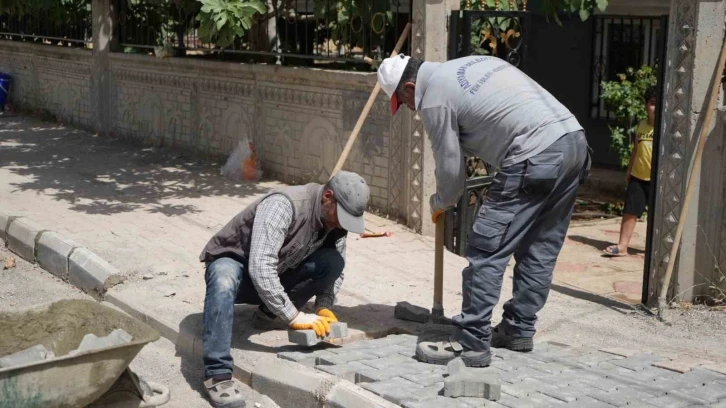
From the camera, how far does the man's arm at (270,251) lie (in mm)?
5035

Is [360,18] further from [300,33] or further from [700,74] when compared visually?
[700,74]

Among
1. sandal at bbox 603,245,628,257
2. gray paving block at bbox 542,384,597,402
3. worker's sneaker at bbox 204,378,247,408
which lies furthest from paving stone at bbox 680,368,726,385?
sandal at bbox 603,245,628,257

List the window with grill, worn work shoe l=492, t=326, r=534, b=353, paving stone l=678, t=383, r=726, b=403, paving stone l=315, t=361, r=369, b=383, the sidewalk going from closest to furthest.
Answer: paving stone l=678, t=383, r=726, b=403 → paving stone l=315, t=361, r=369, b=383 → worn work shoe l=492, t=326, r=534, b=353 → the sidewalk → the window with grill

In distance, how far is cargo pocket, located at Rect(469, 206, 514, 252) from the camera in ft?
16.5

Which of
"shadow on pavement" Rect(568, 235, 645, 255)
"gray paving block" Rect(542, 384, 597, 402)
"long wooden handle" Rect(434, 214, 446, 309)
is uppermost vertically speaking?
"long wooden handle" Rect(434, 214, 446, 309)

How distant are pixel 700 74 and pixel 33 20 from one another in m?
12.2

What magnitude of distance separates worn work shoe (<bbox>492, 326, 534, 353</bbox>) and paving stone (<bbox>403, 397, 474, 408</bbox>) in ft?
3.40

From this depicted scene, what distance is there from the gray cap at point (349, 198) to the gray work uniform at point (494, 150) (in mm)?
440

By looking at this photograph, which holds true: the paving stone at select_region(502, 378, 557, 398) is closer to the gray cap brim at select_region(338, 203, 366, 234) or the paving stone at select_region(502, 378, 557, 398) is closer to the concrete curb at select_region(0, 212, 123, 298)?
the gray cap brim at select_region(338, 203, 366, 234)

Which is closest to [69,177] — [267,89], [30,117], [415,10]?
[267,89]

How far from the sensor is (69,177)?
10.6m

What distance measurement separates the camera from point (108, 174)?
1084 cm

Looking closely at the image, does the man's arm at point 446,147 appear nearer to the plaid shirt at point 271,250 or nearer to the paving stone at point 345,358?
the plaid shirt at point 271,250

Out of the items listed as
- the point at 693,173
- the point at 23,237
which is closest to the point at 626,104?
the point at 693,173
